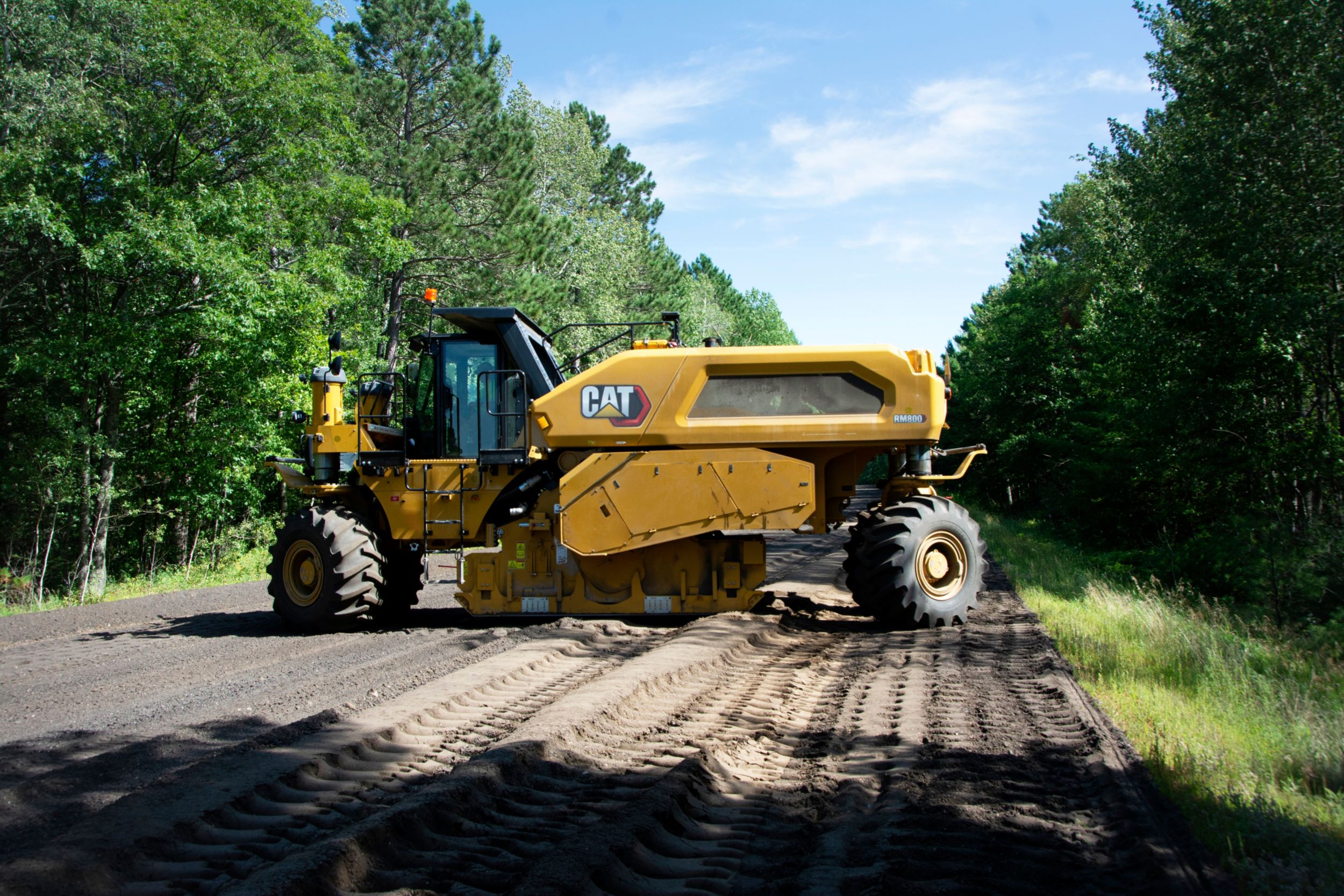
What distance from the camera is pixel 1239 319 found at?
53.1 ft

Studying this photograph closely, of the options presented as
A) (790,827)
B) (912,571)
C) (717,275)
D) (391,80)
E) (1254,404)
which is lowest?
(790,827)

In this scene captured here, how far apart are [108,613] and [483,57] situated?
22.1 meters

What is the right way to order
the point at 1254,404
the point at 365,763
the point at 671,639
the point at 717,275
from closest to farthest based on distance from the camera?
1. the point at 365,763
2. the point at 671,639
3. the point at 1254,404
4. the point at 717,275

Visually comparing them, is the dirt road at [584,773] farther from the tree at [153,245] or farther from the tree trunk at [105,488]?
the tree trunk at [105,488]

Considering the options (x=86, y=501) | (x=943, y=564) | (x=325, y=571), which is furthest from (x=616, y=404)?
(x=86, y=501)

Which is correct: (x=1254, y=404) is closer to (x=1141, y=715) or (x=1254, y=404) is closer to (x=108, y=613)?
(x=1141, y=715)

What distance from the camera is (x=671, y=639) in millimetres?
8227

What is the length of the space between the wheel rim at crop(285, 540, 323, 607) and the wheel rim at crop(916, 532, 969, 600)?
6.25 metres

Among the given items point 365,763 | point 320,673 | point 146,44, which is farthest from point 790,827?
point 146,44

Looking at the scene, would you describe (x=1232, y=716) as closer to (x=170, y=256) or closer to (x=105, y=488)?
(x=170, y=256)

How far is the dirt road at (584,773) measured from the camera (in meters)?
3.40

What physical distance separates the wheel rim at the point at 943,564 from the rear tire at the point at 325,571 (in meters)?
5.64

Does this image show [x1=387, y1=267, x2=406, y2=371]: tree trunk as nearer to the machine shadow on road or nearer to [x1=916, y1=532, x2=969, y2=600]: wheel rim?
[x1=916, y1=532, x2=969, y2=600]: wheel rim

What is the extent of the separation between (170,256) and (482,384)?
35.2 feet
